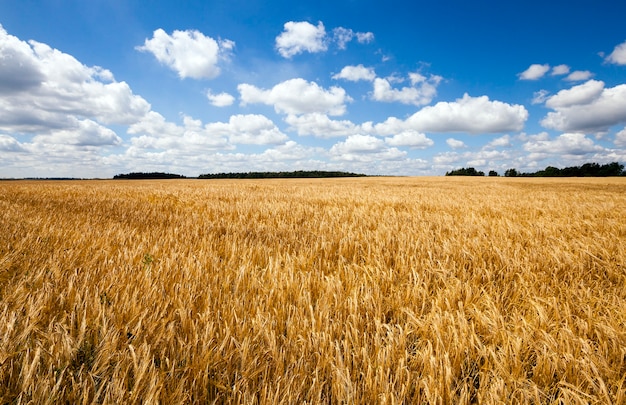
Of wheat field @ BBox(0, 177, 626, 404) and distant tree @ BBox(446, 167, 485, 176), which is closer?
wheat field @ BBox(0, 177, 626, 404)

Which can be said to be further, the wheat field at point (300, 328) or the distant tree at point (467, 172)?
the distant tree at point (467, 172)

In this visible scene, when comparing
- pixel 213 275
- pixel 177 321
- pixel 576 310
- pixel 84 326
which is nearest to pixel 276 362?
pixel 177 321

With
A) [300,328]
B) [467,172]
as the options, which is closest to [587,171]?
[467,172]

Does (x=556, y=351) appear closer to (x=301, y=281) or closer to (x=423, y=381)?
(x=423, y=381)

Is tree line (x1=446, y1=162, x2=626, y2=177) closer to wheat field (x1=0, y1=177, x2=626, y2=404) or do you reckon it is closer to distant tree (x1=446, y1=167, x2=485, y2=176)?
distant tree (x1=446, y1=167, x2=485, y2=176)

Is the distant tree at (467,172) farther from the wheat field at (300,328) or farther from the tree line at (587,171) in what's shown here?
the wheat field at (300,328)

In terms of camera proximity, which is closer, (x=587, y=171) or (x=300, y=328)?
(x=300, y=328)

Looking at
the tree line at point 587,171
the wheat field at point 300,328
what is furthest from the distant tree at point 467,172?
the wheat field at point 300,328

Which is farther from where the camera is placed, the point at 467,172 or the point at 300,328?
the point at 467,172

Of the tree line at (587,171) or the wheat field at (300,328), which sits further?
the tree line at (587,171)

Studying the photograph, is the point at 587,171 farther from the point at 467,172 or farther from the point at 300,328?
the point at 300,328

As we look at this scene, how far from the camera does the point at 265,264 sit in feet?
9.39

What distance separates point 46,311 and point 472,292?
2629 mm

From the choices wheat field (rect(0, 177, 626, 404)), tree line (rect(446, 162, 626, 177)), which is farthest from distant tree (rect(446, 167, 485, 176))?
wheat field (rect(0, 177, 626, 404))
